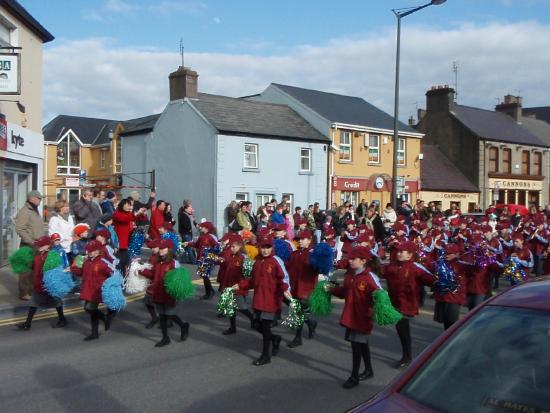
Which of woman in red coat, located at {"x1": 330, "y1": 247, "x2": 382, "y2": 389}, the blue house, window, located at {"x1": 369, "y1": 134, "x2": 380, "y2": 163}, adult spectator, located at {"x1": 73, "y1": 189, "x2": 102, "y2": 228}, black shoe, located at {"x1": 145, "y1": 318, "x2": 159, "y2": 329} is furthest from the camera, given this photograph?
window, located at {"x1": 369, "y1": 134, "x2": 380, "y2": 163}

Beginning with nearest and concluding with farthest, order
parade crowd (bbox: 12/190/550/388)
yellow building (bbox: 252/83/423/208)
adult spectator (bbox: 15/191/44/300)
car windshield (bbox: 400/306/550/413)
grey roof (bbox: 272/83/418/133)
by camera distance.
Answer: car windshield (bbox: 400/306/550/413) → parade crowd (bbox: 12/190/550/388) → adult spectator (bbox: 15/191/44/300) → yellow building (bbox: 252/83/423/208) → grey roof (bbox: 272/83/418/133)

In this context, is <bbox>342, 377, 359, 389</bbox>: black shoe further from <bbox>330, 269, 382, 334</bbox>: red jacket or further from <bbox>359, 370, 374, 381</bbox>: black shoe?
<bbox>330, 269, 382, 334</bbox>: red jacket

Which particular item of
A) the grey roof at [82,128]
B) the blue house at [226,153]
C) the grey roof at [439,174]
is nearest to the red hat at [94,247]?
the blue house at [226,153]

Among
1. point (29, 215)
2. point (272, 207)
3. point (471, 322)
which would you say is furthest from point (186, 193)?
point (471, 322)

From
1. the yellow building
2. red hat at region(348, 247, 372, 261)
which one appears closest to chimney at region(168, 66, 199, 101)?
the yellow building

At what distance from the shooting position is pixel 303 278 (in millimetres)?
8461

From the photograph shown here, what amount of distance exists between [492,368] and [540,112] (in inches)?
2466

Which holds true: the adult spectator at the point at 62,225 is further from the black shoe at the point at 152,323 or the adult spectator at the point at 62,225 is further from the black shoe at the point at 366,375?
the black shoe at the point at 366,375

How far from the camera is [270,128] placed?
2966 centimetres

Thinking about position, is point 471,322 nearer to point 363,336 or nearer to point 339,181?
A: point 363,336

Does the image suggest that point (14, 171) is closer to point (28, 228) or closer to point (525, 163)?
point (28, 228)

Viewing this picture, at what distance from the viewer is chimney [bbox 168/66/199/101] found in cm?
2905

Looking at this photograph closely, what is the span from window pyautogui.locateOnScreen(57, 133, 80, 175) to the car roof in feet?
159

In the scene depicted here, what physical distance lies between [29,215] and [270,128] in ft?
62.6
